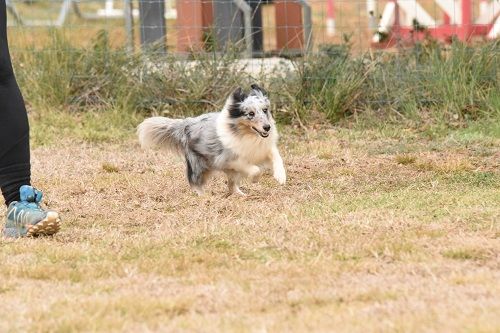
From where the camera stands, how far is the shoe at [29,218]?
4750 mm

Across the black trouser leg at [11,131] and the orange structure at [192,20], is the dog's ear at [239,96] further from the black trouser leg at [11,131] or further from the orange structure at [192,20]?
the orange structure at [192,20]

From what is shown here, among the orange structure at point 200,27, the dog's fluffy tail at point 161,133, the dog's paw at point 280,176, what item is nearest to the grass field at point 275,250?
the dog's paw at point 280,176

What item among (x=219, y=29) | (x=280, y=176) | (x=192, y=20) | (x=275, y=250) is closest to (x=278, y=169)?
(x=280, y=176)

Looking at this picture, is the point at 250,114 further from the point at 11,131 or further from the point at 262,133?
the point at 11,131

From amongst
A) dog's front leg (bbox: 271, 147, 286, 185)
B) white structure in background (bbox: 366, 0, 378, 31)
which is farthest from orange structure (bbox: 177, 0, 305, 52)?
dog's front leg (bbox: 271, 147, 286, 185)

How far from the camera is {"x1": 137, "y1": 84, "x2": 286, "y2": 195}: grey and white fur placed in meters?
6.23

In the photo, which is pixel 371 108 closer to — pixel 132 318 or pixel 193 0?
pixel 193 0

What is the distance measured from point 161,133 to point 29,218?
79.8 inches

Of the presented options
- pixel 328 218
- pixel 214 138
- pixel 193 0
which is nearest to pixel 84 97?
pixel 193 0

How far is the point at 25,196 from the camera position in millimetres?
4809

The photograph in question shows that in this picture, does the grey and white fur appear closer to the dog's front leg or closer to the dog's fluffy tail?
the dog's front leg

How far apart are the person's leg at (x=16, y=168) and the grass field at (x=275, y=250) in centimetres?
9

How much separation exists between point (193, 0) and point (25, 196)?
4907 millimetres

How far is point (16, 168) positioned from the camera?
4805 mm
